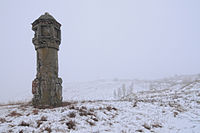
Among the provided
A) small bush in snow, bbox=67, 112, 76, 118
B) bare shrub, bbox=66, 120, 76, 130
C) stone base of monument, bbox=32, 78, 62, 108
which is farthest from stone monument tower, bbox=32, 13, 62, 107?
bare shrub, bbox=66, 120, 76, 130

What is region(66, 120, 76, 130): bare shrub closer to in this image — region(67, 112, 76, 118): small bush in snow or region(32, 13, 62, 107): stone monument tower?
region(67, 112, 76, 118): small bush in snow

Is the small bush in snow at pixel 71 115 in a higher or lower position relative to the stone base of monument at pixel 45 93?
lower

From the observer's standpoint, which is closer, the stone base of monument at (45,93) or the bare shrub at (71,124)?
the bare shrub at (71,124)

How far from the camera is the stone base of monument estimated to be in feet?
22.2

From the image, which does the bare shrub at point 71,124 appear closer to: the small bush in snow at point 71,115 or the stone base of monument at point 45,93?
the small bush in snow at point 71,115

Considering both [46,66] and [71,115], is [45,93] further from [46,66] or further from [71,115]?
[71,115]

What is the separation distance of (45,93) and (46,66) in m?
1.46

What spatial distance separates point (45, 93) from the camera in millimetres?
6824

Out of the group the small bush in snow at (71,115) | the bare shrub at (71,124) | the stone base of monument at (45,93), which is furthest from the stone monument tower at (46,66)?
the bare shrub at (71,124)

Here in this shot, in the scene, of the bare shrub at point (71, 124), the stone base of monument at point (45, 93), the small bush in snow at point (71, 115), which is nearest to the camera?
the bare shrub at point (71, 124)

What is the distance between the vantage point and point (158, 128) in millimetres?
5203

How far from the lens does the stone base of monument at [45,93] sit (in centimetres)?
677

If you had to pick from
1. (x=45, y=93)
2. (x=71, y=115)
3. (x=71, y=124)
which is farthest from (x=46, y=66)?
(x=71, y=124)

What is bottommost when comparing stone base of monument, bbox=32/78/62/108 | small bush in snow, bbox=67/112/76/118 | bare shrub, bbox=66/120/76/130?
bare shrub, bbox=66/120/76/130
